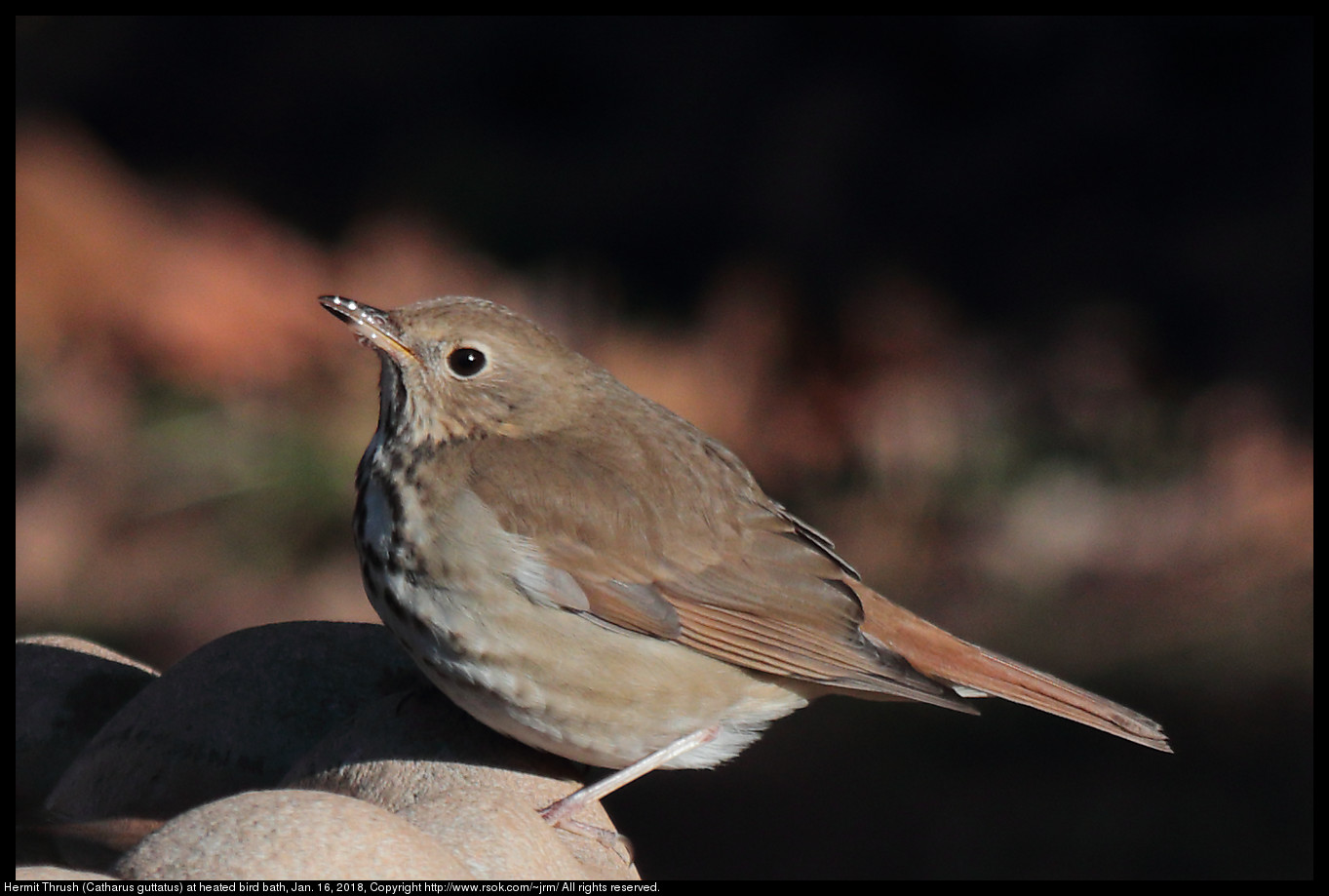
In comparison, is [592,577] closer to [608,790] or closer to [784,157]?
[608,790]

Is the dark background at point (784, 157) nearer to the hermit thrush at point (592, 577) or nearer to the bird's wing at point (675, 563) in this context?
the hermit thrush at point (592, 577)

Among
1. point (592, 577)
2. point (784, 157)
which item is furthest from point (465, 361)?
point (784, 157)

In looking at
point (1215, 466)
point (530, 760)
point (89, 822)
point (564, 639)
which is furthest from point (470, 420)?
point (1215, 466)

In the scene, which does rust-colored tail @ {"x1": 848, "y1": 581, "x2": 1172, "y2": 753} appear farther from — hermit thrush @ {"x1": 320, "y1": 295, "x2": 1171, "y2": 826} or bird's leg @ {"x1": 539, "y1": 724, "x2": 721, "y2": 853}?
bird's leg @ {"x1": 539, "y1": 724, "x2": 721, "y2": 853}

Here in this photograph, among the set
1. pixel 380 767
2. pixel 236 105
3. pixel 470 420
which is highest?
pixel 236 105

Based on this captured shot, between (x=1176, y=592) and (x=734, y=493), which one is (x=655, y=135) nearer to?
(x=1176, y=592)

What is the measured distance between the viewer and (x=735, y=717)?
9.26 feet

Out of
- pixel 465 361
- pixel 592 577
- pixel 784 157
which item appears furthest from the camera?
pixel 784 157

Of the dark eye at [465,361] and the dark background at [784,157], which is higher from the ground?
the dark background at [784,157]

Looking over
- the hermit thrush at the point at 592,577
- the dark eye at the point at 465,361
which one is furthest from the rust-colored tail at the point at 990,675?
the dark eye at the point at 465,361

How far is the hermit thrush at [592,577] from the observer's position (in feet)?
8.63

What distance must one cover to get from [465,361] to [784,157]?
16.3ft

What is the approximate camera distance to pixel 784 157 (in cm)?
754

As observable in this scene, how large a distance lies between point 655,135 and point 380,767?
5.63 meters
